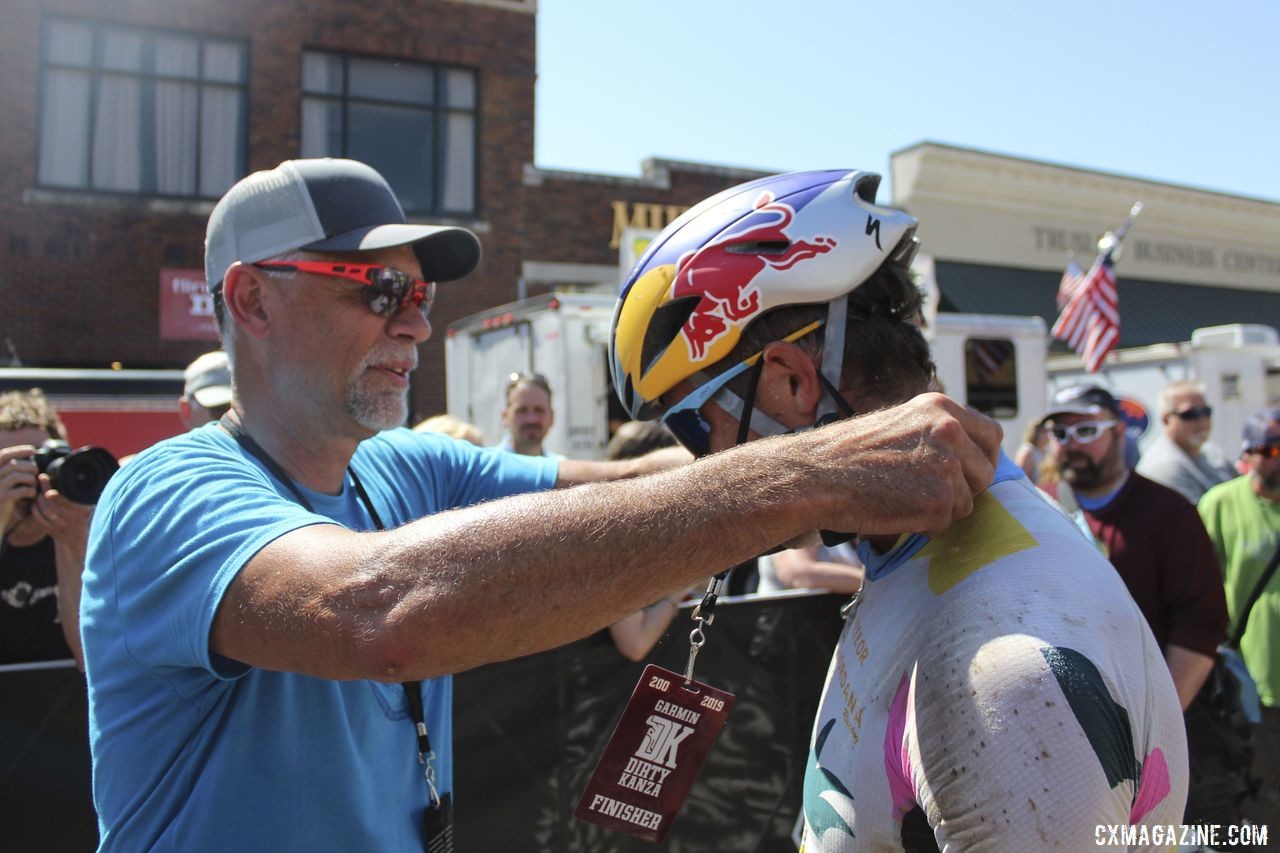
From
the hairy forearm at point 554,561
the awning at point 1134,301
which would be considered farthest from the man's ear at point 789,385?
the awning at point 1134,301

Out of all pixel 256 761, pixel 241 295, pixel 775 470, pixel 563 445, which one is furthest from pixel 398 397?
pixel 563 445

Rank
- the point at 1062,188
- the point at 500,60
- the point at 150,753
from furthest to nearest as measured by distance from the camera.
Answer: the point at 1062,188 < the point at 500,60 < the point at 150,753

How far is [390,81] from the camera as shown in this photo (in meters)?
16.9

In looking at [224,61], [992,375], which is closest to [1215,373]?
[992,375]

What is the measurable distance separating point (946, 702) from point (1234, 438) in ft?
46.3

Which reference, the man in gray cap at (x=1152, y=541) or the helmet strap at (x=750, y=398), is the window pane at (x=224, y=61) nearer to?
the man in gray cap at (x=1152, y=541)

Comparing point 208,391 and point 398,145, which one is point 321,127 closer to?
point 398,145

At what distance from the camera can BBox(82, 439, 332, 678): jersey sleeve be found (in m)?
1.45

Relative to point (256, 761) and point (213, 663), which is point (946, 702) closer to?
point (213, 663)

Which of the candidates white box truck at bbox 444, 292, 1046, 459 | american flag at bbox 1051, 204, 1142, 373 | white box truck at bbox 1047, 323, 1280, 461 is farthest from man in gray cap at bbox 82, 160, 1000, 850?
white box truck at bbox 1047, 323, 1280, 461

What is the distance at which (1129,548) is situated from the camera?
4250mm

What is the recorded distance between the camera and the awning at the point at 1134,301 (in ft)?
68.8

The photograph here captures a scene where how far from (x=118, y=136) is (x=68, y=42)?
143 centimetres

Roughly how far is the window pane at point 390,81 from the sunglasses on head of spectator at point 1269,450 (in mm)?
14850
